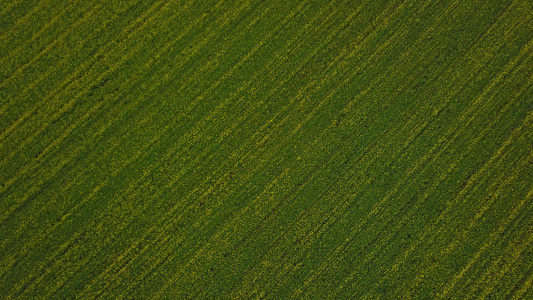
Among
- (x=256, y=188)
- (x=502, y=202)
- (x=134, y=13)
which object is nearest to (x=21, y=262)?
(x=256, y=188)

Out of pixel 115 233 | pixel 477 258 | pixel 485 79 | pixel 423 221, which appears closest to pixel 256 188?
pixel 115 233

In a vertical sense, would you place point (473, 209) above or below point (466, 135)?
below

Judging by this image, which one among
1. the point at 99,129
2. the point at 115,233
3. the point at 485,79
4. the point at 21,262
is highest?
the point at 99,129

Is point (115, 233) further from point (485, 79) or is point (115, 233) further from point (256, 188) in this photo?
point (485, 79)

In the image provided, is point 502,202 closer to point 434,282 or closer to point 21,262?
point 434,282

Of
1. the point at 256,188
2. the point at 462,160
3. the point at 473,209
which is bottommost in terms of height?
the point at 473,209

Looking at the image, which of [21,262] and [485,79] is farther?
[485,79]
